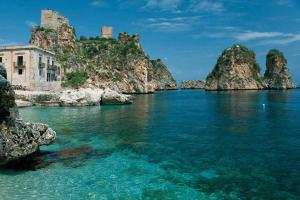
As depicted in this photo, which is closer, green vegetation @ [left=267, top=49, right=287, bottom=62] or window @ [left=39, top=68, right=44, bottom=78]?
window @ [left=39, top=68, right=44, bottom=78]

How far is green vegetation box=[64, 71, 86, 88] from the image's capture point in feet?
258

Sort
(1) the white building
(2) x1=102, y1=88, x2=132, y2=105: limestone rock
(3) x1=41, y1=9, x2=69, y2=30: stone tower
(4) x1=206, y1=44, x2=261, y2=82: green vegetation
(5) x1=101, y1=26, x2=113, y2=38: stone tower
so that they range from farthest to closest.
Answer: (4) x1=206, y1=44, x2=261, y2=82: green vegetation → (5) x1=101, y1=26, x2=113, y2=38: stone tower → (3) x1=41, y1=9, x2=69, y2=30: stone tower → (1) the white building → (2) x1=102, y1=88, x2=132, y2=105: limestone rock

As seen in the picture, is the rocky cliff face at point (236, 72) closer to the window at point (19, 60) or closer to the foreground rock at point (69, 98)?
the foreground rock at point (69, 98)

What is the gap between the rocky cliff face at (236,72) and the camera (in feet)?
554

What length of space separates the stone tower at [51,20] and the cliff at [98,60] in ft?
5.25

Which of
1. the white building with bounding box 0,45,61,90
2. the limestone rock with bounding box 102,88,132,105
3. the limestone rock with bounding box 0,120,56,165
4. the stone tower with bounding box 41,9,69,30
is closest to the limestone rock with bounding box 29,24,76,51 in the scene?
the stone tower with bounding box 41,9,69,30

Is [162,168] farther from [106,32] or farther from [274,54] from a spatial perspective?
[274,54]

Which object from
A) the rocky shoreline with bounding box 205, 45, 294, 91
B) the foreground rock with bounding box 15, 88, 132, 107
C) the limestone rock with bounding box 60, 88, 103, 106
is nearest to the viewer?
the foreground rock with bounding box 15, 88, 132, 107

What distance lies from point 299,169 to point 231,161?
297cm

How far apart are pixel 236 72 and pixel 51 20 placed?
357 ft

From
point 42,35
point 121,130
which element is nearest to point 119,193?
point 121,130

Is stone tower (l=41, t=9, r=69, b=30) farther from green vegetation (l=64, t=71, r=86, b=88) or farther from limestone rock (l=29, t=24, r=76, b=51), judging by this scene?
green vegetation (l=64, t=71, r=86, b=88)

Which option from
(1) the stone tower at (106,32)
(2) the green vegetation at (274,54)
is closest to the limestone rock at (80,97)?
(1) the stone tower at (106,32)

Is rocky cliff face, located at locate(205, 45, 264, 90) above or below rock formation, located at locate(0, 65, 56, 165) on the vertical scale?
above
